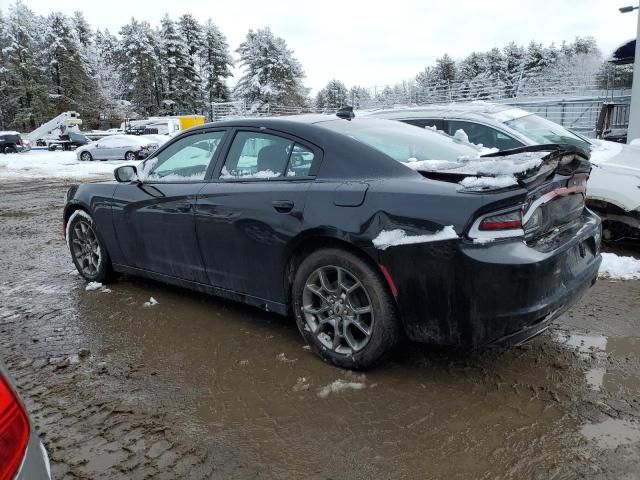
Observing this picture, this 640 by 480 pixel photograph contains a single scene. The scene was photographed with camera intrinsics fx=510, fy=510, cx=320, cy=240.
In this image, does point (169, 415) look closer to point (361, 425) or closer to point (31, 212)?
point (361, 425)

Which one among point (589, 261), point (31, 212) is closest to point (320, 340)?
point (589, 261)

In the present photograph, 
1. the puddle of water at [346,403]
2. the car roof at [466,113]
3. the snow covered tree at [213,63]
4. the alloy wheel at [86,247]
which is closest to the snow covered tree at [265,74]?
the snow covered tree at [213,63]

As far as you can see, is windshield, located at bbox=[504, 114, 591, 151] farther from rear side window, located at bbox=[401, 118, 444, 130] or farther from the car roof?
rear side window, located at bbox=[401, 118, 444, 130]

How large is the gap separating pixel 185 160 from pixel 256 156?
2.75 feet

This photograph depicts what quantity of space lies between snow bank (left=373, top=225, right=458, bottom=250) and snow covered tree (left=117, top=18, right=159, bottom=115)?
65.1 meters

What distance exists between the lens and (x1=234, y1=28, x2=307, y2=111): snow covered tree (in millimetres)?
48562

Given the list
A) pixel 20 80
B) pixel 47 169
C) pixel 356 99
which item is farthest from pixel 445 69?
pixel 47 169

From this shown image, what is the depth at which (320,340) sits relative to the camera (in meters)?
3.19

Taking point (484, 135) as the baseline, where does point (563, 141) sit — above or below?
below

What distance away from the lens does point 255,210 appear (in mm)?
3350

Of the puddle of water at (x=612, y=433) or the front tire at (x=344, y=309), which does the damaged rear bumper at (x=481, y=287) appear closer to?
the front tire at (x=344, y=309)

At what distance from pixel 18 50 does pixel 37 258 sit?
56624 millimetres

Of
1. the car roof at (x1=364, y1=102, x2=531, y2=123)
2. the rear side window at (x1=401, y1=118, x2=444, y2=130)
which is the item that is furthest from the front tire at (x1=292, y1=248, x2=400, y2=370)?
the rear side window at (x1=401, y1=118, x2=444, y2=130)

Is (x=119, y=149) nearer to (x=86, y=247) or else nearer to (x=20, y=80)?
(x=86, y=247)
